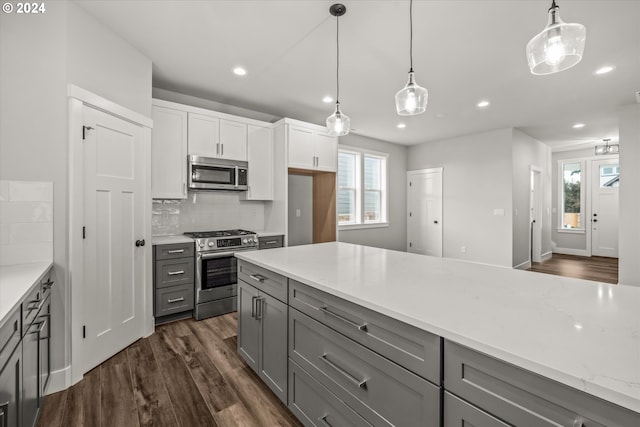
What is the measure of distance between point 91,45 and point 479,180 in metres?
6.22

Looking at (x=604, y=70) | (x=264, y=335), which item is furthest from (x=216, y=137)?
(x=604, y=70)

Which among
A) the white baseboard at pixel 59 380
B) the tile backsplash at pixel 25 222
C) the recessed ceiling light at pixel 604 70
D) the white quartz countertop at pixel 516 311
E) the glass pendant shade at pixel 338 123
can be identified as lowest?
the white baseboard at pixel 59 380

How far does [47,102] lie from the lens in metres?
2.00

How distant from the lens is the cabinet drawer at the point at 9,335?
1088 mm

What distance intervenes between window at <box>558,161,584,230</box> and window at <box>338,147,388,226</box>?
509 centimetres

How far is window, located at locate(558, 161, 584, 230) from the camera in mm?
7309

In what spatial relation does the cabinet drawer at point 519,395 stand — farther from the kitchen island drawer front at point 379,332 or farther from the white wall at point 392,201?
the white wall at point 392,201

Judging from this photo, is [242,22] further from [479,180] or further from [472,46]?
[479,180]

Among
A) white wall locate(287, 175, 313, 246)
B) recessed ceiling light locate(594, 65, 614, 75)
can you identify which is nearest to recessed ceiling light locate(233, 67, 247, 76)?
white wall locate(287, 175, 313, 246)

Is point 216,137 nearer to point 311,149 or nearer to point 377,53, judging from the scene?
point 311,149

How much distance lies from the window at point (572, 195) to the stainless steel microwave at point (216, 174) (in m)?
8.39

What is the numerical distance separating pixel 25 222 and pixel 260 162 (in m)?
2.57

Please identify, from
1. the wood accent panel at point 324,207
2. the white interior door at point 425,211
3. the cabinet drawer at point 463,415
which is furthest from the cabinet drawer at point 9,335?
the white interior door at point 425,211

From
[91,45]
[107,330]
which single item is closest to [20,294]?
[107,330]
